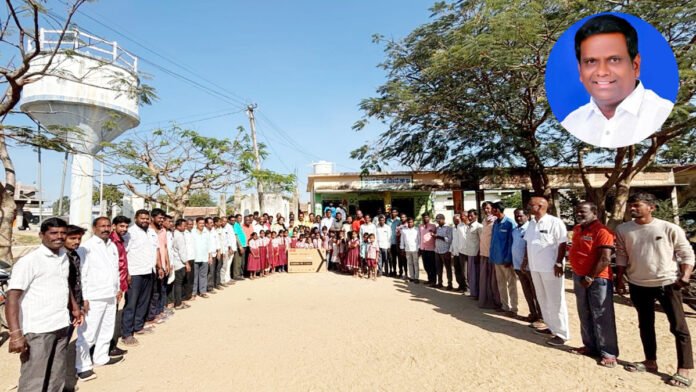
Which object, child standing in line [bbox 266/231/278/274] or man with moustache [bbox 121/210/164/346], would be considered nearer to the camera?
man with moustache [bbox 121/210/164/346]

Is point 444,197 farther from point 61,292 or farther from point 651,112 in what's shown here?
point 61,292

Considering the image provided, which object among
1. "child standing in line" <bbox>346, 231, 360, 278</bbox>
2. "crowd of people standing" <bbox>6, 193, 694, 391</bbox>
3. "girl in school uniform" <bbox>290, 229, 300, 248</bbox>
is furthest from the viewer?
"girl in school uniform" <bbox>290, 229, 300, 248</bbox>

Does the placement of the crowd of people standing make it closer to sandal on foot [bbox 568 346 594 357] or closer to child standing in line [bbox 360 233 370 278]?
sandal on foot [bbox 568 346 594 357]

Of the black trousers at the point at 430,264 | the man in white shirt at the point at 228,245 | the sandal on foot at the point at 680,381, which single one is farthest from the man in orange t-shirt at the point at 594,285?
the man in white shirt at the point at 228,245

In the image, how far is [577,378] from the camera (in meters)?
3.69

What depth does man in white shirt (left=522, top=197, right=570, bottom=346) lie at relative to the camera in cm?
469

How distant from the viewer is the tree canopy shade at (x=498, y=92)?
7426 millimetres

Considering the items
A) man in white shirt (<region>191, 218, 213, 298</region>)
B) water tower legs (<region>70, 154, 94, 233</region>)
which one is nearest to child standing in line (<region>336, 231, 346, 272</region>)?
man in white shirt (<region>191, 218, 213, 298</region>)

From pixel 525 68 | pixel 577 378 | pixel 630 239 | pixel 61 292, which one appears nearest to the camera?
pixel 61 292

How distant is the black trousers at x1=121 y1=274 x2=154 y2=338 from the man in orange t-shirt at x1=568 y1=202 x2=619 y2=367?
18.0 ft

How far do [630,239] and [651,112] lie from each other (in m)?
1.70

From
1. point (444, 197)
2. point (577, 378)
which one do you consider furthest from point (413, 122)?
point (444, 197)

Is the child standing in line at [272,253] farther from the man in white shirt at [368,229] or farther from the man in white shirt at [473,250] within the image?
the man in white shirt at [473,250]

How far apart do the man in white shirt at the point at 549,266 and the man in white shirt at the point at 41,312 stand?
519 centimetres
